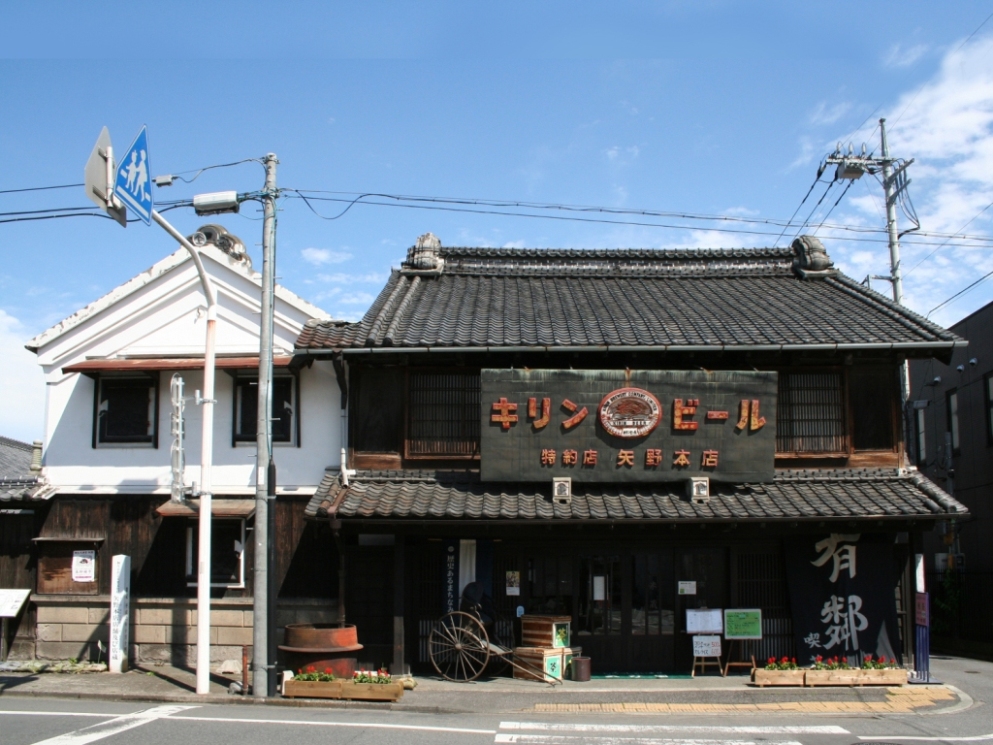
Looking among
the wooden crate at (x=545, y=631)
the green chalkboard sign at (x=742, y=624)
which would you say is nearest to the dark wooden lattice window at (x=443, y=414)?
the wooden crate at (x=545, y=631)

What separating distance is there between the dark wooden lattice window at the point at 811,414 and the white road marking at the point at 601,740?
21.6 feet

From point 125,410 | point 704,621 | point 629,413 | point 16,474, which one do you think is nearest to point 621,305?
point 629,413

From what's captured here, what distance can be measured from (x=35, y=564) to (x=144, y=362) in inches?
168

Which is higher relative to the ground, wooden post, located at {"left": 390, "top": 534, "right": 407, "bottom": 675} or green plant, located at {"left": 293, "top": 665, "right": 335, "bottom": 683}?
wooden post, located at {"left": 390, "top": 534, "right": 407, "bottom": 675}

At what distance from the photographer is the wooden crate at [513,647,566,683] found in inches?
585

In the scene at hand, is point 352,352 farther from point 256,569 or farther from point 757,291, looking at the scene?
point 757,291

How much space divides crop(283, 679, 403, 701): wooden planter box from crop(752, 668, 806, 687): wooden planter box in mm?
5831

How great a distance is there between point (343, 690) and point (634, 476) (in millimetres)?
6012

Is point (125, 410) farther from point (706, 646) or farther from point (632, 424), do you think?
point (706, 646)

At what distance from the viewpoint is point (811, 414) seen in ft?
53.9

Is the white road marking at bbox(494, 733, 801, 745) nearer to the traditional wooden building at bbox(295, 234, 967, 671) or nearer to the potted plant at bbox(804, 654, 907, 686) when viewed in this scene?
the potted plant at bbox(804, 654, 907, 686)

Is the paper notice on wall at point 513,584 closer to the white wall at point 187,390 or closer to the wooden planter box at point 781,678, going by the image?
the white wall at point 187,390

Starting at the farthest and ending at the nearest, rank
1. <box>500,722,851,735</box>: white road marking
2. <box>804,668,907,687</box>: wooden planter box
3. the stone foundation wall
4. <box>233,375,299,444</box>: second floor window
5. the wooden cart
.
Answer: <box>233,375,299,444</box>: second floor window, the stone foundation wall, the wooden cart, <box>804,668,907,687</box>: wooden planter box, <box>500,722,851,735</box>: white road marking

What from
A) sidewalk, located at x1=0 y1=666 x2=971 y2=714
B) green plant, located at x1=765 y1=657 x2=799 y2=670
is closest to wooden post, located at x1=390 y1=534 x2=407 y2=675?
sidewalk, located at x1=0 y1=666 x2=971 y2=714
